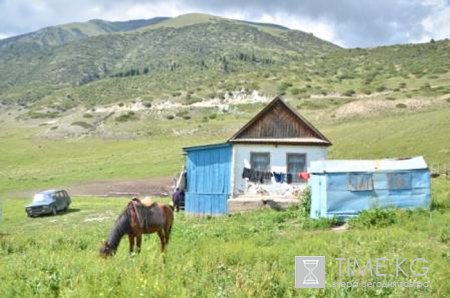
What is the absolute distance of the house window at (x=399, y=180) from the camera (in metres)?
20.1

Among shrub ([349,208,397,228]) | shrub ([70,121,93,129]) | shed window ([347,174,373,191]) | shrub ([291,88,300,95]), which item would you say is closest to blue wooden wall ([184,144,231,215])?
shed window ([347,174,373,191])

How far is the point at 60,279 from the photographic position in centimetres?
913

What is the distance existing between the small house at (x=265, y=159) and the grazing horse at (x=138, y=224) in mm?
12641

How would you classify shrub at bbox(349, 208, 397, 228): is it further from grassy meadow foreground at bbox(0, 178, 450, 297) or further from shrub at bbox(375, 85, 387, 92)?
shrub at bbox(375, 85, 387, 92)

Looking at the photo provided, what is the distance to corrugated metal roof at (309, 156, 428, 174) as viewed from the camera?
20.3m

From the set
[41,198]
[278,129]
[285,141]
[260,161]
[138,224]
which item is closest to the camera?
[138,224]

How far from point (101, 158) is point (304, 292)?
54.5m

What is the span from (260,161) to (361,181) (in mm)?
7644

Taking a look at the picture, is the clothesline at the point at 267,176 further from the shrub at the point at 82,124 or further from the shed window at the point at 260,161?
the shrub at the point at 82,124

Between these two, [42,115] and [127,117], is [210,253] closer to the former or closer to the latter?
[127,117]

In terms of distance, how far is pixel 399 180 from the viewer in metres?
20.2

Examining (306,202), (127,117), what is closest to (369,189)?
(306,202)

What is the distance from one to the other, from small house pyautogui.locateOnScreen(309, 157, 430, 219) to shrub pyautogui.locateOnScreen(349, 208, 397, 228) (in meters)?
2.03

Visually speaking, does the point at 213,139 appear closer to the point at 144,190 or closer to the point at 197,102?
the point at 144,190
